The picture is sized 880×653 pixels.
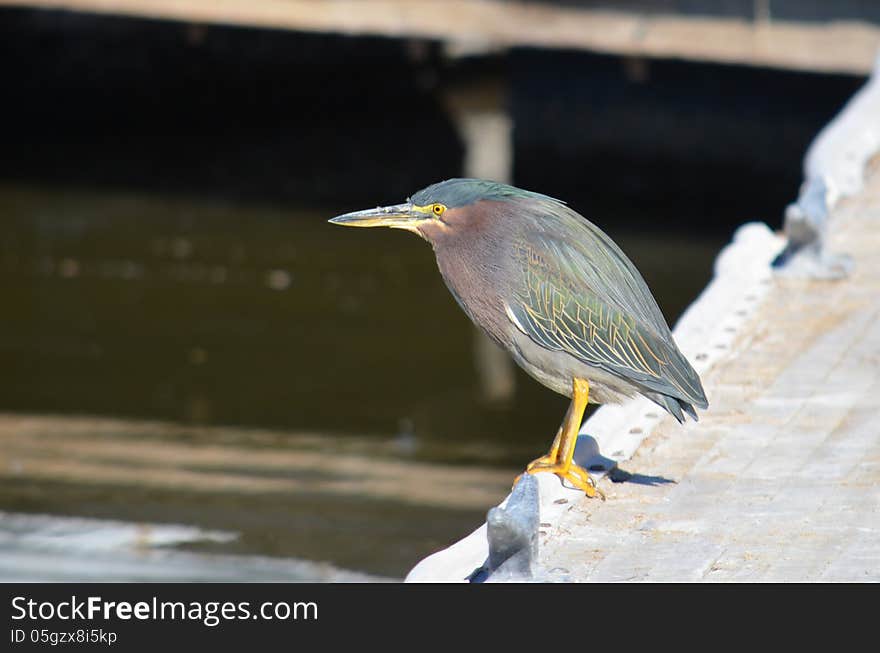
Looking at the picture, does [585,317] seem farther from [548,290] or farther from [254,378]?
[254,378]

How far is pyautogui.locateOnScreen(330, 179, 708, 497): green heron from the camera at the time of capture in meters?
5.28

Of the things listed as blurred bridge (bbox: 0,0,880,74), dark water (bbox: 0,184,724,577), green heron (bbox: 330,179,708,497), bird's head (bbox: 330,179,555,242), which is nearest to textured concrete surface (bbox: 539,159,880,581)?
green heron (bbox: 330,179,708,497)

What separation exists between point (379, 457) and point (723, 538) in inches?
219

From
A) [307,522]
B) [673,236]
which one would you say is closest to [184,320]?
[307,522]

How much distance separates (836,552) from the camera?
5.07 m

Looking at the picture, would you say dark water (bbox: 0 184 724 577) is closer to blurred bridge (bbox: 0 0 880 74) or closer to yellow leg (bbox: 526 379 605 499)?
blurred bridge (bbox: 0 0 880 74)

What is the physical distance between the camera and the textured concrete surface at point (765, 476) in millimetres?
5023

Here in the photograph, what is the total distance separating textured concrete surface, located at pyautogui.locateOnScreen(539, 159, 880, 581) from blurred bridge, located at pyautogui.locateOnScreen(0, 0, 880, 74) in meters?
8.10

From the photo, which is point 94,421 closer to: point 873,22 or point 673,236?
point 673,236

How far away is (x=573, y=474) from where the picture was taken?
5.55m

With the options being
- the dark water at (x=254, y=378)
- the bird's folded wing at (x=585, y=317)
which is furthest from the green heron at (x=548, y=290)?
the dark water at (x=254, y=378)

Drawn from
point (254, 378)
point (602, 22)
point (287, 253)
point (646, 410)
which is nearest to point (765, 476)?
point (646, 410)

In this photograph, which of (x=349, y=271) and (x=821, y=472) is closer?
(x=821, y=472)

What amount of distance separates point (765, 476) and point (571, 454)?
0.78m
